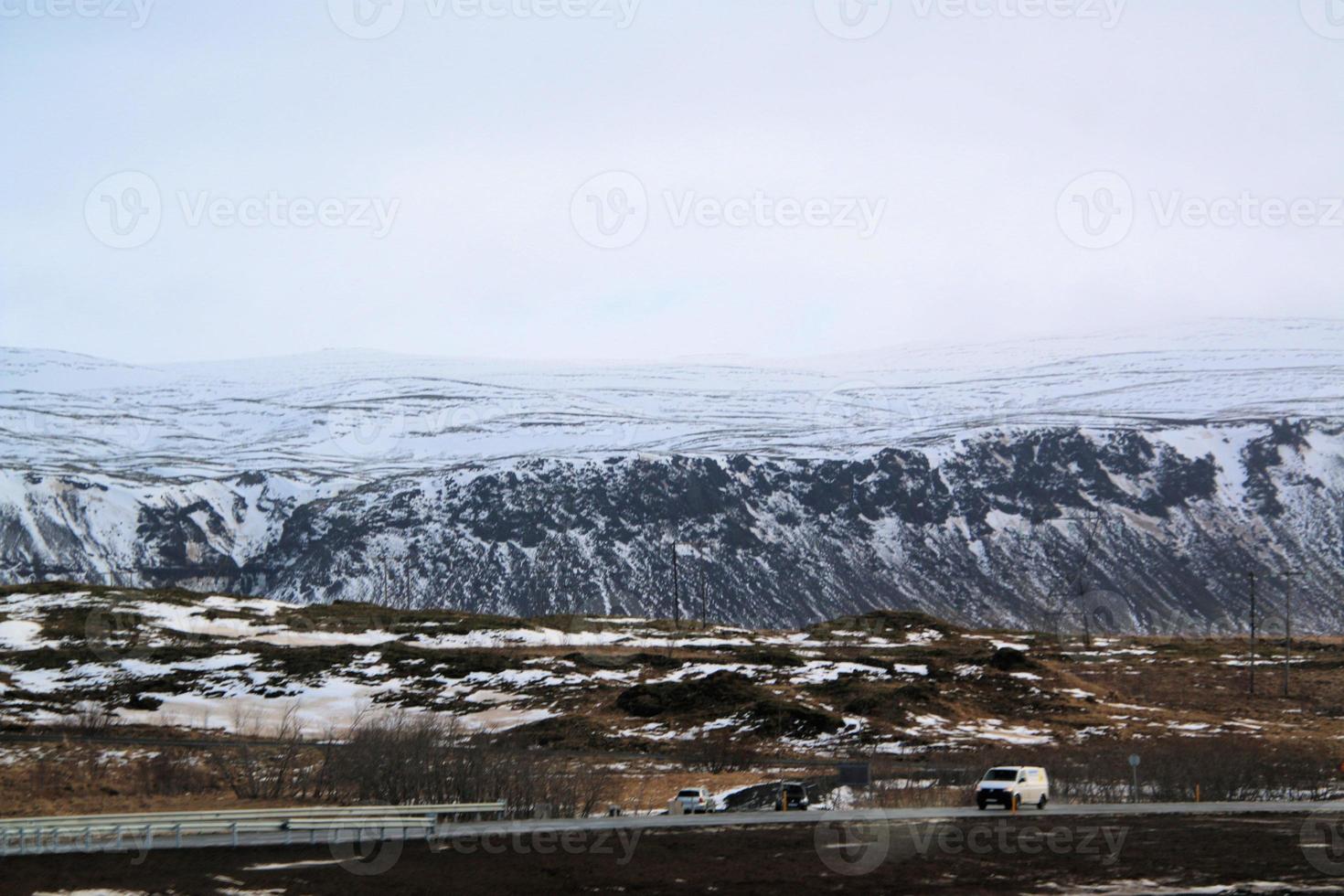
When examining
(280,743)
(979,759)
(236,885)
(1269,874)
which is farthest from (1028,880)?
(280,743)

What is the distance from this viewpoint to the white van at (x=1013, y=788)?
50.4m

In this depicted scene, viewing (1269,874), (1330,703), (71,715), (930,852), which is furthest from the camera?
(1330,703)

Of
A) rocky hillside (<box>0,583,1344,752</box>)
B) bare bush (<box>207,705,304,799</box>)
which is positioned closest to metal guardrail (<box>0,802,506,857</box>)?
bare bush (<box>207,705,304,799</box>)

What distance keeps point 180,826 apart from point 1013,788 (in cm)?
2630

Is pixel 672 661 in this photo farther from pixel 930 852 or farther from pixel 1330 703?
pixel 930 852

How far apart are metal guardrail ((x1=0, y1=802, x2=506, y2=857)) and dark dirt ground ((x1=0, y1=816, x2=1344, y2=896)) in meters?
1.12

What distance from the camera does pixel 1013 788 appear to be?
50.5 m

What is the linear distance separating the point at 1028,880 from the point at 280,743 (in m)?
44.0

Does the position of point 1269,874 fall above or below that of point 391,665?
above

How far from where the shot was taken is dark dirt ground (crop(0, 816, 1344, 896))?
32.4 metres

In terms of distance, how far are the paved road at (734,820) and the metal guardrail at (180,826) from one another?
0.65ft

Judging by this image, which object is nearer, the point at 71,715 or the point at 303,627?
the point at 71,715

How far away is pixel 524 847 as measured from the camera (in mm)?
39594

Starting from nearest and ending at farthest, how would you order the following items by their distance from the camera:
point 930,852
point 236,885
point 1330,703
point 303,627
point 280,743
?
point 236,885
point 930,852
point 280,743
point 1330,703
point 303,627
